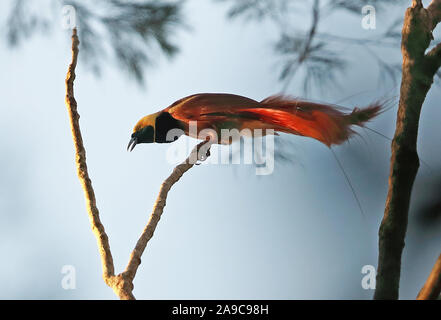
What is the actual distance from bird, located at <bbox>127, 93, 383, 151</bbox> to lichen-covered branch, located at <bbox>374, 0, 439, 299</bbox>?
10 cm

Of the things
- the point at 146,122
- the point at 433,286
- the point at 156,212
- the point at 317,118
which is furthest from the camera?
the point at 146,122

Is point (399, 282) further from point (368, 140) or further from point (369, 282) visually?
point (368, 140)

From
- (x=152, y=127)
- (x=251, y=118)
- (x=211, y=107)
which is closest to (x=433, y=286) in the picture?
(x=251, y=118)

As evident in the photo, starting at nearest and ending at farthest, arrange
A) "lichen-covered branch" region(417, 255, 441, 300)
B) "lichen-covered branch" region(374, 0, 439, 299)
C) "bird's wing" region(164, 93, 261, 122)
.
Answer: "lichen-covered branch" region(417, 255, 441, 300), "lichen-covered branch" region(374, 0, 439, 299), "bird's wing" region(164, 93, 261, 122)

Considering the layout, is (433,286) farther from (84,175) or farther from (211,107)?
(84,175)

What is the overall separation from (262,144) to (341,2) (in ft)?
1.63

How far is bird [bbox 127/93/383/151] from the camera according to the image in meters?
1.59

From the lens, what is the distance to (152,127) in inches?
67.3

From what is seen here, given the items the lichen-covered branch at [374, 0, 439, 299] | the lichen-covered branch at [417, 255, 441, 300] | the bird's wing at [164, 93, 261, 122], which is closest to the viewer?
the lichen-covered branch at [417, 255, 441, 300]

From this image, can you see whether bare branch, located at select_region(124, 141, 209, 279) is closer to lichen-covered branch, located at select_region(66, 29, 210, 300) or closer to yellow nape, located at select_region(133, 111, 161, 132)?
lichen-covered branch, located at select_region(66, 29, 210, 300)

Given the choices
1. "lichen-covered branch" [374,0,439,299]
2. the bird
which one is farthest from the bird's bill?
"lichen-covered branch" [374,0,439,299]

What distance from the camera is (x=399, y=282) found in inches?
59.8

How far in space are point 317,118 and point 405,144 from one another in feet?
0.83
